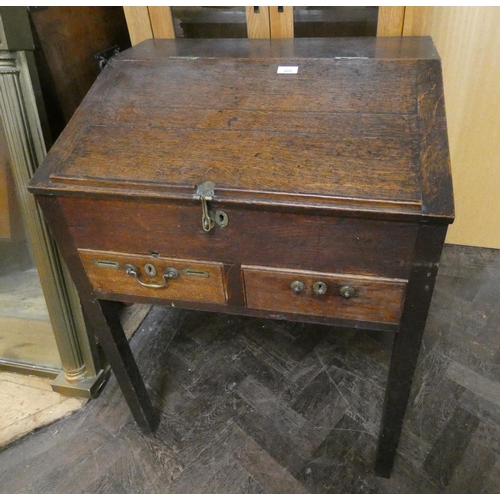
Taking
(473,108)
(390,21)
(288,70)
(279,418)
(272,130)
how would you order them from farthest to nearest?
(473,108) < (279,418) < (390,21) < (288,70) < (272,130)

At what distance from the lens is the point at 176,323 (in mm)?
1886

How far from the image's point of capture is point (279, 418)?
1.52m

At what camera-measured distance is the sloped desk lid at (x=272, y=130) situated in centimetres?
88

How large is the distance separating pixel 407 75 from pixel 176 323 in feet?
4.13

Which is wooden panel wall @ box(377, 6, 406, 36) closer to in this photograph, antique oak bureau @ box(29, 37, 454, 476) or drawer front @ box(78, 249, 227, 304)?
antique oak bureau @ box(29, 37, 454, 476)

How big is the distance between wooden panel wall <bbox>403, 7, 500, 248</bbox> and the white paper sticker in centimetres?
66

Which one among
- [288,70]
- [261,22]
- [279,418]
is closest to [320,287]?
[288,70]

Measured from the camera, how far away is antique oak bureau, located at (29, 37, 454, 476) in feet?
2.89

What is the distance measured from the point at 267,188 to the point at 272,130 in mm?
172

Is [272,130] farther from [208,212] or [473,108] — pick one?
[473,108]

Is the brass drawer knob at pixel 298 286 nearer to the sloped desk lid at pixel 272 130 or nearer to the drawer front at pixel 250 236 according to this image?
the drawer front at pixel 250 236

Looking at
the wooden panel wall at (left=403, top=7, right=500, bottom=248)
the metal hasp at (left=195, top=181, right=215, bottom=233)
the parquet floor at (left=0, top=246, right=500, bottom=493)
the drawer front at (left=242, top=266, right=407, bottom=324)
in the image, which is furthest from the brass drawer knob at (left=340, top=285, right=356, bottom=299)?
the wooden panel wall at (left=403, top=7, right=500, bottom=248)

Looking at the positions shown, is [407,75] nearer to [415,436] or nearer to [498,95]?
[498,95]
